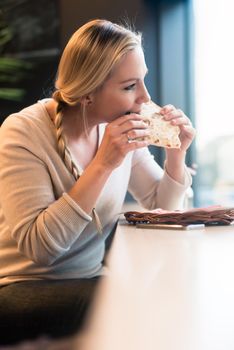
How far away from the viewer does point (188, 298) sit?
609 mm

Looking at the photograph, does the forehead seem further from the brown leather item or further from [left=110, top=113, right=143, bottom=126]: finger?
the brown leather item

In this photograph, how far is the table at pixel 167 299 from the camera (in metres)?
0.43

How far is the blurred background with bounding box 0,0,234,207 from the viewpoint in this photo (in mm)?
2873

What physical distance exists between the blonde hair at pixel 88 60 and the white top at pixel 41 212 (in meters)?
0.05

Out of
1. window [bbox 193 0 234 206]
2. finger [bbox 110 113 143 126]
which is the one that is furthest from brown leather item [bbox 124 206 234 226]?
window [bbox 193 0 234 206]

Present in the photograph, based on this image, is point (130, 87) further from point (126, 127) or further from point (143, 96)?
point (126, 127)

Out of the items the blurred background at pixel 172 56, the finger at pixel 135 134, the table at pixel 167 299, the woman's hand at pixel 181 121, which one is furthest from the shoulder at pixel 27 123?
the blurred background at pixel 172 56

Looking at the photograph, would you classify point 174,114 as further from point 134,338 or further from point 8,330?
point 134,338

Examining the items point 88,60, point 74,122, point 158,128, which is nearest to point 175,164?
point 158,128

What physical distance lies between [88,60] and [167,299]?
0.92 meters

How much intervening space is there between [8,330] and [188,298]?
0.56 metres

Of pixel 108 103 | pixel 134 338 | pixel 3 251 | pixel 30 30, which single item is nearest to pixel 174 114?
pixel 108 103

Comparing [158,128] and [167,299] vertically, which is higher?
[167,299]

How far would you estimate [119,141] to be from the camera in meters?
1.36
